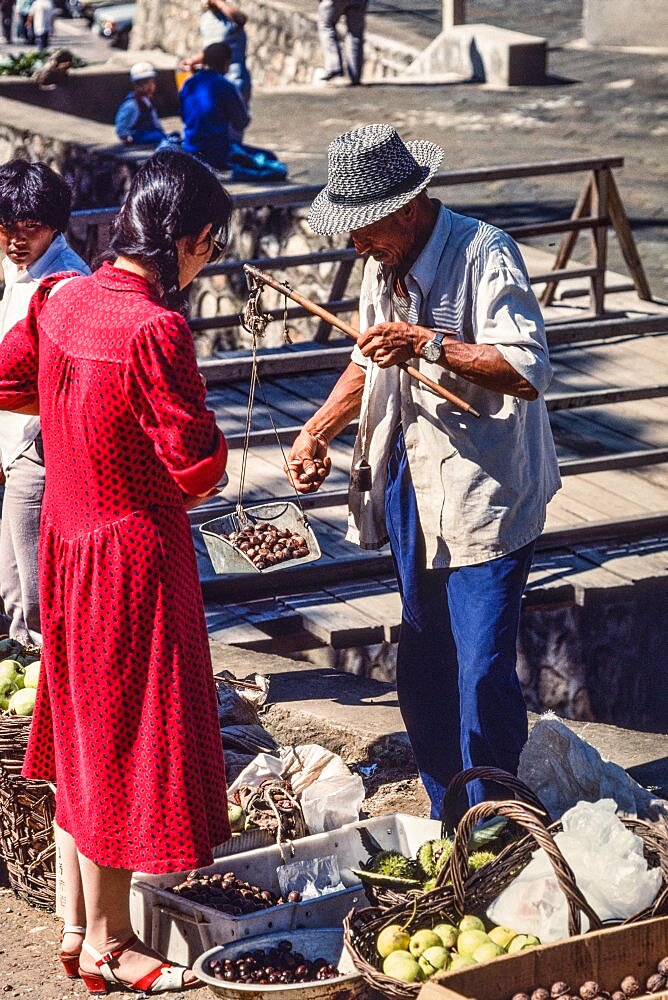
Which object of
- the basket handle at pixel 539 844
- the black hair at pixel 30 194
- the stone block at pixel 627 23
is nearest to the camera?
the basket handle at pixel 539 844

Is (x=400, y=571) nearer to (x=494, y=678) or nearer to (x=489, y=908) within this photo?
(x=494, y=678)

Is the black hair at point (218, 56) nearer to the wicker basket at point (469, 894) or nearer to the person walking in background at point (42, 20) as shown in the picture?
the wicker basket at point (469, 894)

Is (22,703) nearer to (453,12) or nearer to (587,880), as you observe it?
(587,880)

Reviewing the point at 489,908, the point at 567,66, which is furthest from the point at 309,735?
the point at 567,66

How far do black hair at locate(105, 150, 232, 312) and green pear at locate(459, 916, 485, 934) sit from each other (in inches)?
58.7

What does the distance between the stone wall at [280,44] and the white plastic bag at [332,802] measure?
16067mm

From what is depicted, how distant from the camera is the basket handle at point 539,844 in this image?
3.12 m

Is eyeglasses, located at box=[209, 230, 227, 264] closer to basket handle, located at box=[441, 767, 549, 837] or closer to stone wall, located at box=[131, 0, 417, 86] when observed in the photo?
basket handle, located at box=[441, 767, 549, 837]

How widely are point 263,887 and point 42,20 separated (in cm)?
2376

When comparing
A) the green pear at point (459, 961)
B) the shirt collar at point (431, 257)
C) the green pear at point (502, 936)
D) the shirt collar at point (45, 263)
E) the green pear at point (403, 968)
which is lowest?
the green pear at point (502, 936)

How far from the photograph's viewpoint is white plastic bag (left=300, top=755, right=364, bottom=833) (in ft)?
13.3

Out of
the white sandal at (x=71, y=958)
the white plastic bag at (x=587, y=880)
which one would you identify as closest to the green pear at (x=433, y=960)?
the white plastic bag at (x=587, y=880)

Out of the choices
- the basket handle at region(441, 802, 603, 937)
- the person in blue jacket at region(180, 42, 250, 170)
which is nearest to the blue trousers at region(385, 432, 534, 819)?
the basket handle at region(441, 802, 603, 937)

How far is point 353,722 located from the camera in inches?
189
